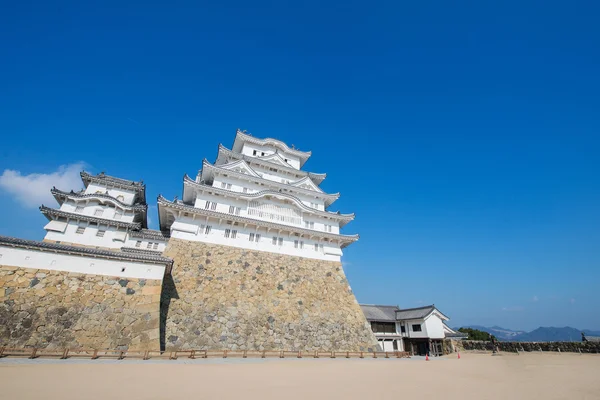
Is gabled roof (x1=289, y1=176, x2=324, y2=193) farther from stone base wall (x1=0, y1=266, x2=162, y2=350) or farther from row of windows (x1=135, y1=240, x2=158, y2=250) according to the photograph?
stone base wall (x1=0, y1=266, x2=162, y2=350)

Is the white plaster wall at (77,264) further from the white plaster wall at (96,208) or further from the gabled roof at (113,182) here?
the gabled roof at (113,182)

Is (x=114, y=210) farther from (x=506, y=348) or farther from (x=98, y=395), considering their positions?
(x=506, y=348)

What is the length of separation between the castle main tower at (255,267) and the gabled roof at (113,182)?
18.4ft

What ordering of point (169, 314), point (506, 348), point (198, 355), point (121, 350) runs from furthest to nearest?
1. point (506, 348)
2. point (169, 314)
3. point (198, 355)
4. point (121, 350)

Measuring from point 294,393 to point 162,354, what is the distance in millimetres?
9387

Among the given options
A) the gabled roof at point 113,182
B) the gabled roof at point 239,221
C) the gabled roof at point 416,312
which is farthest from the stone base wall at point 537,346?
the gabled roof at point 113,182

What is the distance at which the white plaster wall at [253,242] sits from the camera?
19969 millimetres

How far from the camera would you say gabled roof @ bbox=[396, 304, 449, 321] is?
82.6 ft

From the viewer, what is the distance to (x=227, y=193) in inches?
861

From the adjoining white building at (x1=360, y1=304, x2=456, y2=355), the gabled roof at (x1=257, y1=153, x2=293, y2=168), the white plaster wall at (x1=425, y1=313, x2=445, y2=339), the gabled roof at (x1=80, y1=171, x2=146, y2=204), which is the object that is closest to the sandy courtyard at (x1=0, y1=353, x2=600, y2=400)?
the white plaster wall at (x1=425, y1=313, x2=445, y2=339)

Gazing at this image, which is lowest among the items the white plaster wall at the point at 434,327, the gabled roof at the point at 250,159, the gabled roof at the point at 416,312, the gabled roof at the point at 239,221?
the white plaster wall at the point at 434,327

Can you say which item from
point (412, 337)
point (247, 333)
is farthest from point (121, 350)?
point (412, 337)

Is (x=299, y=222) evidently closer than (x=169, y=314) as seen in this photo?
No

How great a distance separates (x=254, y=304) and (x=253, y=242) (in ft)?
16.5
